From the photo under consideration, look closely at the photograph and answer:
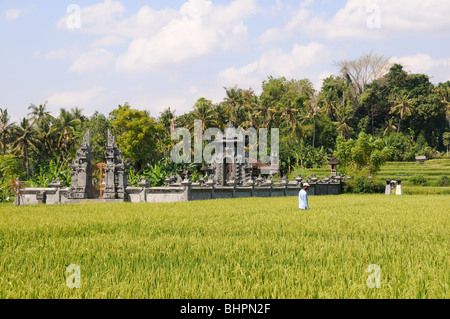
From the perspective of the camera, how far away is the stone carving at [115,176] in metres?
24.9

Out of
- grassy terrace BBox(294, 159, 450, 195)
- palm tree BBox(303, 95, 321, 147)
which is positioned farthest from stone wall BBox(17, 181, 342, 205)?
palm tree BBox(303, 95, 321, 147)

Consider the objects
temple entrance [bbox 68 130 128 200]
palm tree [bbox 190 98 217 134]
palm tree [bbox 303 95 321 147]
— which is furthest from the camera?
palm tree [bbox 303 95 321 147]

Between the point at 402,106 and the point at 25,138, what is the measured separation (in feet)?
169

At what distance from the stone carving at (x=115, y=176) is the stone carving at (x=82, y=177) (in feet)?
4.30

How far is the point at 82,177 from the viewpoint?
25.6 meters

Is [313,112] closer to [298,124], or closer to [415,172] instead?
[298,124]

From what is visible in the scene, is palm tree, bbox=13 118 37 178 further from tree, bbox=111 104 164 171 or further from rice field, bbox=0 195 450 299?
rice field, bbox=0 195 450 299

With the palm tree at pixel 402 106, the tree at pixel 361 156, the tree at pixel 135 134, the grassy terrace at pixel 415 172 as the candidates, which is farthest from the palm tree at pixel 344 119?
the tree at pixel 135 134

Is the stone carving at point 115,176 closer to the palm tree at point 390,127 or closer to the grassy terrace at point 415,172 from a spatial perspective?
the grassy terrace at point 415,172

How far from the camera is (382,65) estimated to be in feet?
234

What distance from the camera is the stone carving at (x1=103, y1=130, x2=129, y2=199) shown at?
81.6 feet

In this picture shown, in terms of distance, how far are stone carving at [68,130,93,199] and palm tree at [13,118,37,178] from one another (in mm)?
29968
